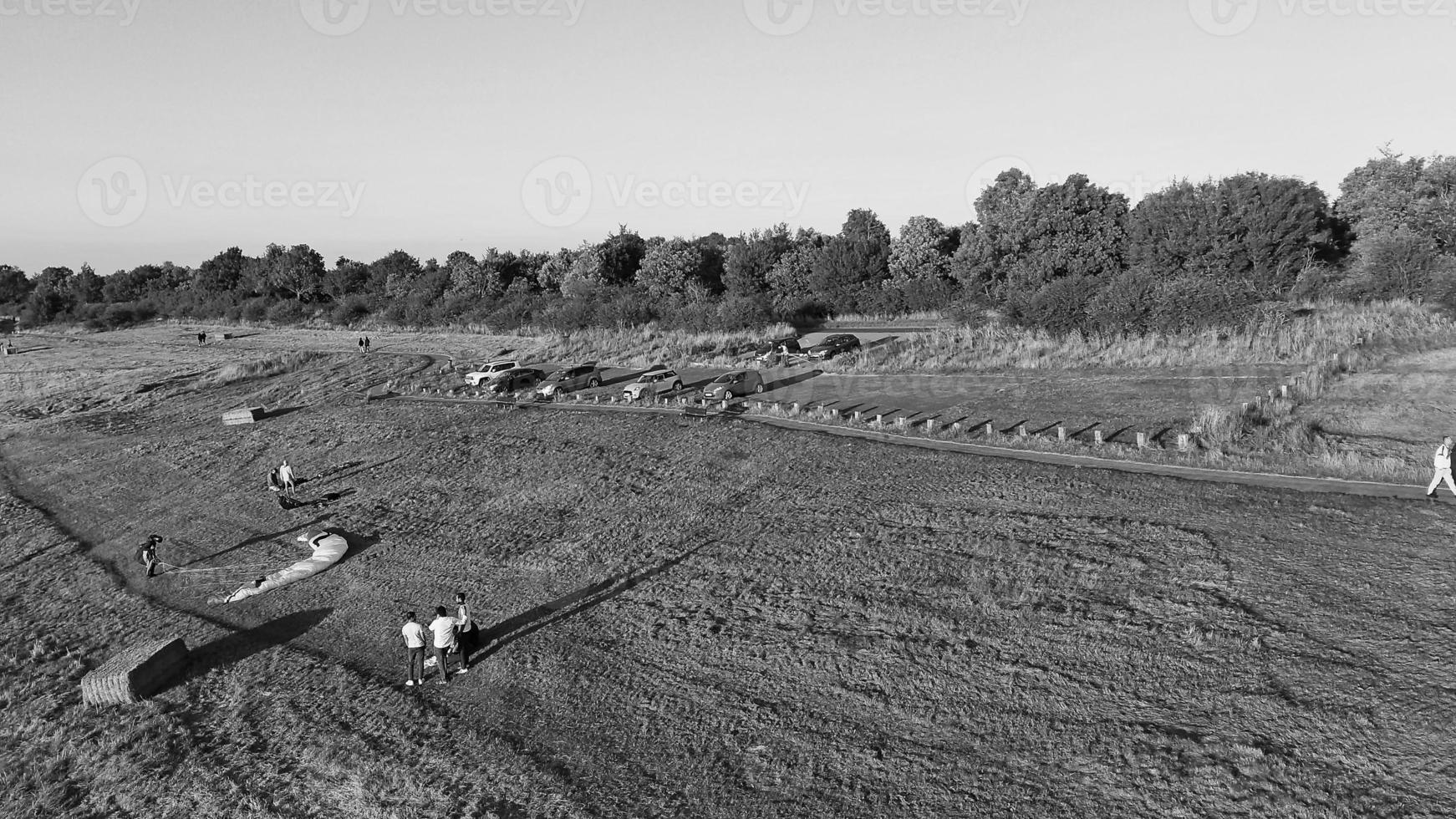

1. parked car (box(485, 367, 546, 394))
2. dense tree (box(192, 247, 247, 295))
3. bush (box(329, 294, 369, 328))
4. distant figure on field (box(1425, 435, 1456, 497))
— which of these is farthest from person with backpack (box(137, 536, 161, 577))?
dense tree (box(192, 247, 247, 295))

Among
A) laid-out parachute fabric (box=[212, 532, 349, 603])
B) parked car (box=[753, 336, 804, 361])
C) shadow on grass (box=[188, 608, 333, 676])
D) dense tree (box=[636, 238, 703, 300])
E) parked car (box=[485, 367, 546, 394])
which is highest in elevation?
dense tree (box=[636, 238, 703, 300])

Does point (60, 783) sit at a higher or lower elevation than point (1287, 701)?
lower

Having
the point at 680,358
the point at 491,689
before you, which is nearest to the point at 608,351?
the point at 680,358

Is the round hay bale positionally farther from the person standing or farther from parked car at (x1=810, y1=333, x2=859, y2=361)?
parked car at (x1=810, y1=333, x2=859, y2=361)

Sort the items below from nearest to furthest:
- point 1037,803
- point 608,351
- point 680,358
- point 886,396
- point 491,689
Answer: point 1037,803, point 491,689, point 886,396, point 680,358, point 608,351

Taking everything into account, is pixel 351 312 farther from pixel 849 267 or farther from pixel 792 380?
pixel 792 380

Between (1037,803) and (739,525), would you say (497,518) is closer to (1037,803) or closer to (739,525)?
(739,525)
